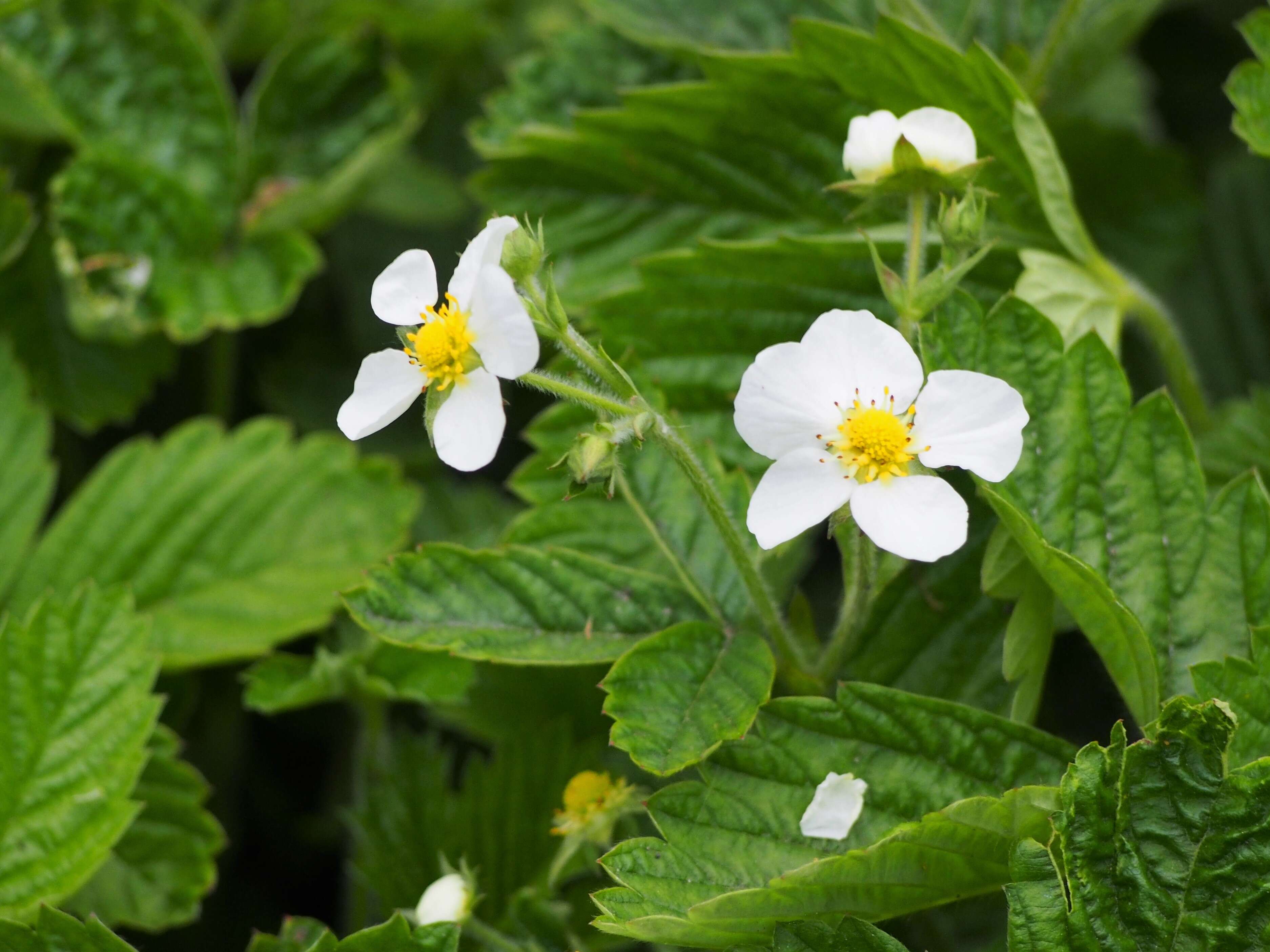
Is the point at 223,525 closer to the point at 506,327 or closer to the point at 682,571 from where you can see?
the point at 682,571

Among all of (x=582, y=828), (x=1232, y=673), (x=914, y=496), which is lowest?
(x=582, y=828)

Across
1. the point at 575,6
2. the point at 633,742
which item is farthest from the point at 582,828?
the point at 575,6

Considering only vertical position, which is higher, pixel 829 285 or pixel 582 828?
pixel 829 285

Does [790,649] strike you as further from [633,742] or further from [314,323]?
[314,323]

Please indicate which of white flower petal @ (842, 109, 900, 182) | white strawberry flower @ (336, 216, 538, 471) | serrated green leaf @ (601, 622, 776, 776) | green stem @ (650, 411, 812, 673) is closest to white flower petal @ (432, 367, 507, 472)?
white strawberry flower @ (336, 216, 538, 471)

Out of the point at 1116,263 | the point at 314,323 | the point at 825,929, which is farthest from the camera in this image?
the point at 314,323

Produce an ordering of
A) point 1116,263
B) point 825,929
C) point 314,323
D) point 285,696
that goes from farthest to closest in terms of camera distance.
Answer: point 314,323, point 1116,263, point 285,696, point 825,929

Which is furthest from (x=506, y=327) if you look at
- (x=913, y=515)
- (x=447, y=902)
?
(x=447, y=902)
